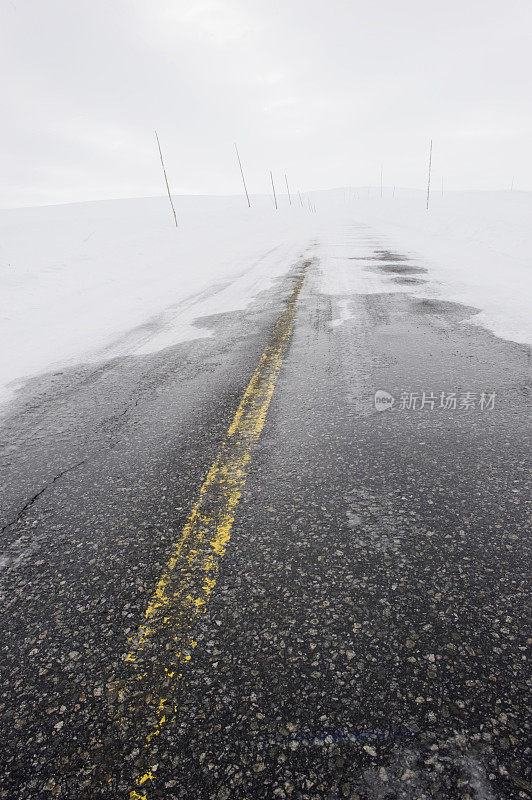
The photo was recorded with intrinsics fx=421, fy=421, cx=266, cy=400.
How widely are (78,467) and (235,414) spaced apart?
5.23ft

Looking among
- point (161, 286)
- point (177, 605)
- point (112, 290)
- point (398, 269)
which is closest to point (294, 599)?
point (177, 605)

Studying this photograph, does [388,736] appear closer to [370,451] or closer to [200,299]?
[370,451]

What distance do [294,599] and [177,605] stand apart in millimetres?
631

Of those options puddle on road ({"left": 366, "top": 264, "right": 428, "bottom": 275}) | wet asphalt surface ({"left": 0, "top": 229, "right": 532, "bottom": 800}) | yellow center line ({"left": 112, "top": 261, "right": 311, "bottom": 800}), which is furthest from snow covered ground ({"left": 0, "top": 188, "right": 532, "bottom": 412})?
yellow center line ({"left": 112, "top": 261, "right": 311, "bottom": 800})

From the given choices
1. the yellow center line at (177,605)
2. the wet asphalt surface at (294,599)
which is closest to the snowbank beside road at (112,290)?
the wet asphalt surface at (294,599)

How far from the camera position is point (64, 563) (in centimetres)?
268

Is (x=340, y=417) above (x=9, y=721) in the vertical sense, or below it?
below

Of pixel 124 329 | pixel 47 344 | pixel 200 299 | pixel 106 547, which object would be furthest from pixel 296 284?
pixel 106 547

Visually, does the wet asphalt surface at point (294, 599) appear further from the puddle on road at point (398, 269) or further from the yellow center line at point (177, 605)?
the puddle on road at point (398, 269)

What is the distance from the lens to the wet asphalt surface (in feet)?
5.30

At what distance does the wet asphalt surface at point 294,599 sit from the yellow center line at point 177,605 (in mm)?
57

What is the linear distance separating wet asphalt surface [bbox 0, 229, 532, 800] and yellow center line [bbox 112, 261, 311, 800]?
2.2 inches

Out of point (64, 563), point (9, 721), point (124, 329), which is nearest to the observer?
point (9, 721)

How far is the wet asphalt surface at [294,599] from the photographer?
161 cm
